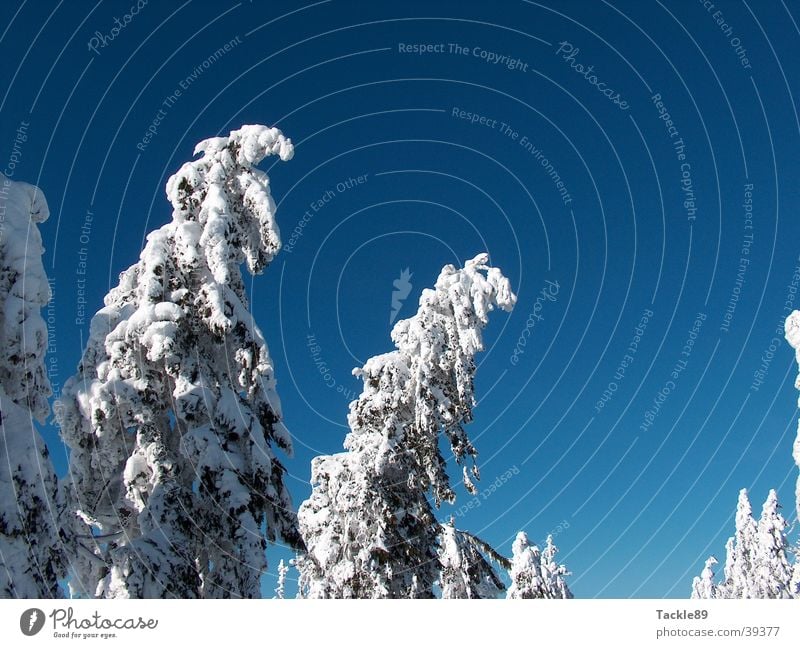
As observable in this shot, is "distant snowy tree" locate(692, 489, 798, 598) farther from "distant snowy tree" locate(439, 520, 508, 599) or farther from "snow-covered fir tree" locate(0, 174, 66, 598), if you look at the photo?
"snow-covered fir tree" locate(0, 174, 66, 598)

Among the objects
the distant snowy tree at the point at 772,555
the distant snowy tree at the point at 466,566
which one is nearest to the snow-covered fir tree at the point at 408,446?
the distant snowy tree at the point at 466,566

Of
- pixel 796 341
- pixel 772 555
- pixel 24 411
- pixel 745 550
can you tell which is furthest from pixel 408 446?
pixel 745 550

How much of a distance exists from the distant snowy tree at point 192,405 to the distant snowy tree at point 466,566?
8176 millimetres

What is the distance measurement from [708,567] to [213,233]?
68.1 meters

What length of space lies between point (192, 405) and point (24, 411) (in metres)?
3.10

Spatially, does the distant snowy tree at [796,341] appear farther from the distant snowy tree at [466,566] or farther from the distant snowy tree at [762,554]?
the distant snowy tree at [762,554]

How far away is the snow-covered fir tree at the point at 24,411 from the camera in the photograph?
9.59 m

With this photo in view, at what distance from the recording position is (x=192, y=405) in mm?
12914
